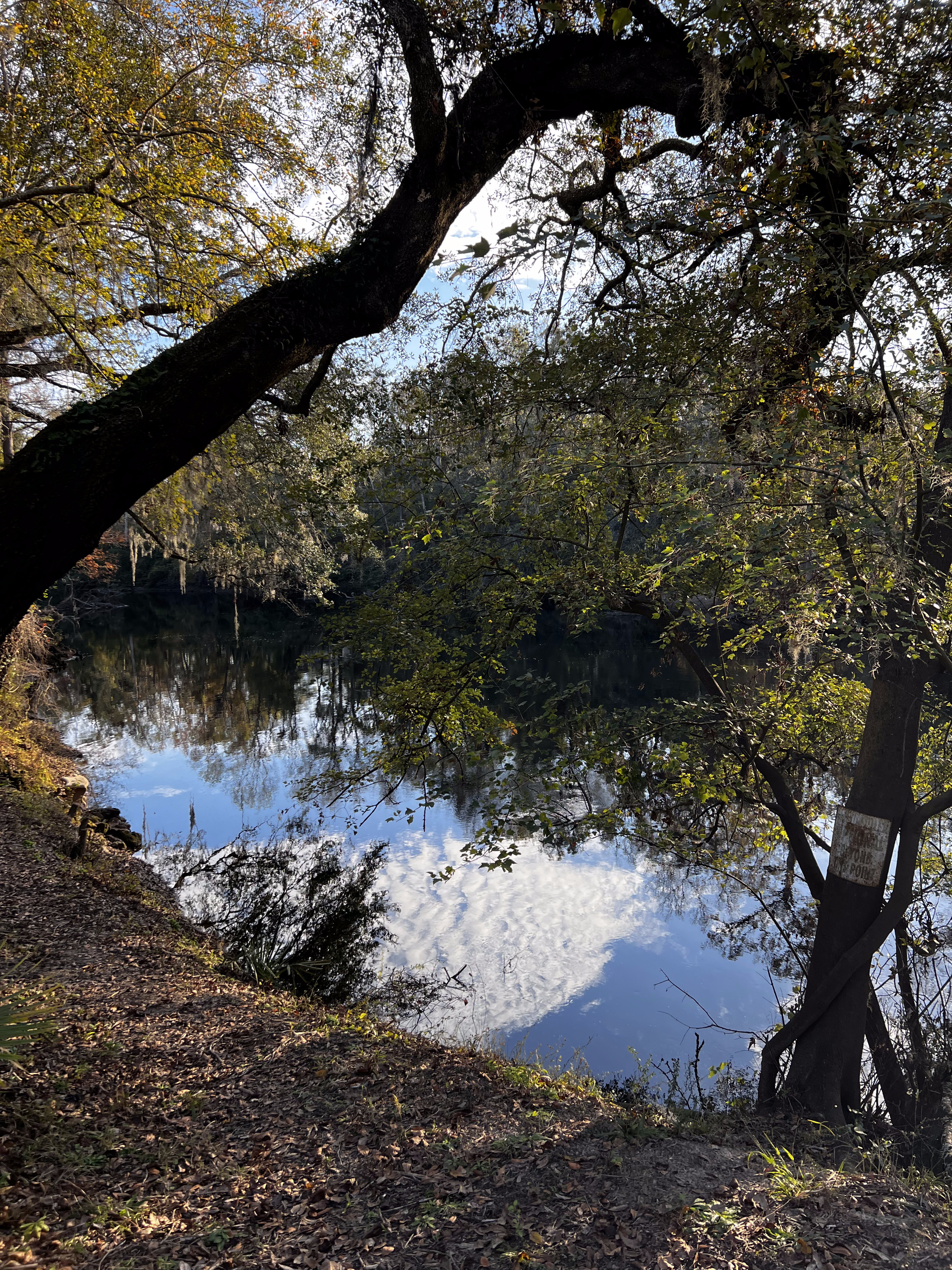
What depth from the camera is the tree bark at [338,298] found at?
115 inches

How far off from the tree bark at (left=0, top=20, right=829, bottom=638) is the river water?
8.09 feet

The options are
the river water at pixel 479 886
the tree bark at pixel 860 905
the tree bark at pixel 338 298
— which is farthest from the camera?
the river water at pixel 479 886

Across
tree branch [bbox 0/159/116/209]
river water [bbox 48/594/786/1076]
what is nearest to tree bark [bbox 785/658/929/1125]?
Answer: river water [bbox 48/594/786/1076]

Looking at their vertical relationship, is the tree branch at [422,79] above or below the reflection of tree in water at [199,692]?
above

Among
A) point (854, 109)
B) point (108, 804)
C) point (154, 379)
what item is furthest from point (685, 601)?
point (108, 804)

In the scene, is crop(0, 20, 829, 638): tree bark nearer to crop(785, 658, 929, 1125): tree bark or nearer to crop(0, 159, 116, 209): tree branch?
crop(0, 159, 116, 209): tree branch

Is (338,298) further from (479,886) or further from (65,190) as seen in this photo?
(479,886)

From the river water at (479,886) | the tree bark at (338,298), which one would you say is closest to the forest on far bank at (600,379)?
the tree bark at (338,298)

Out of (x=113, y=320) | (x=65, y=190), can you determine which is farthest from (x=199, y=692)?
(x=65, y=190)

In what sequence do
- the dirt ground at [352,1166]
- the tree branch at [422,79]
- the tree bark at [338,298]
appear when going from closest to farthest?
1. the dirt ground at [352,1166]
2. the tree bark at [338,298]
3. the tree branch at [422,79]

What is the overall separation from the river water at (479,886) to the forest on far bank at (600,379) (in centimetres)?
143

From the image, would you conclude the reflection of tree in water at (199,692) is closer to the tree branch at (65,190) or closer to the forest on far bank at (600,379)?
the forest on far bank at (600,379)

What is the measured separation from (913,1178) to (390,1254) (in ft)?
9.38

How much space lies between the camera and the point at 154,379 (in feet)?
10.5
